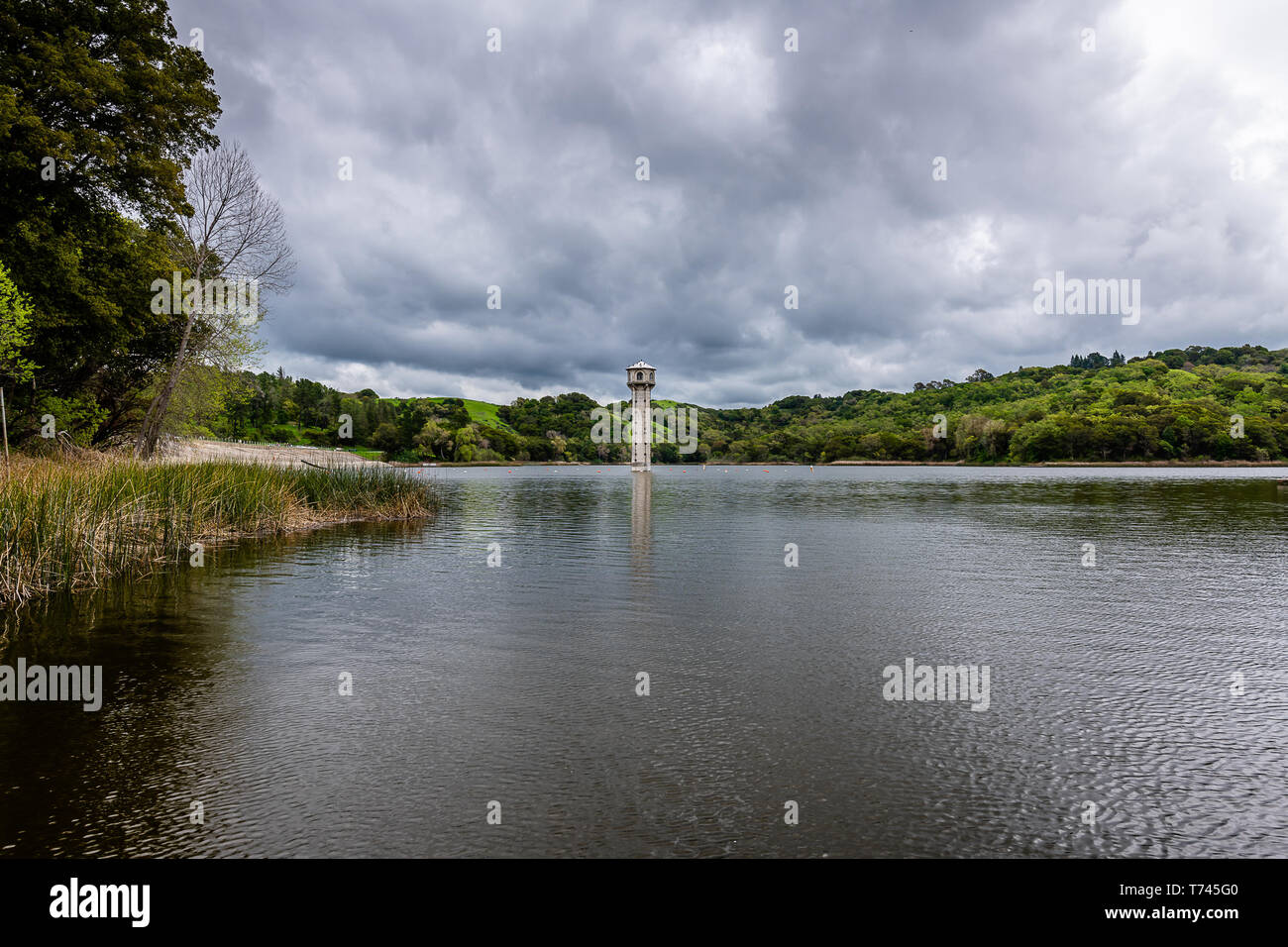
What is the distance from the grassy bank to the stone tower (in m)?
105

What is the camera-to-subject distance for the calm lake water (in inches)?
222

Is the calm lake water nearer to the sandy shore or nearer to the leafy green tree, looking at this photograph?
the leafy green tree

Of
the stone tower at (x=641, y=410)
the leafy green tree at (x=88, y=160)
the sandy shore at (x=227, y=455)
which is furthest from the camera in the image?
the stone tower at (x=641, y=410)

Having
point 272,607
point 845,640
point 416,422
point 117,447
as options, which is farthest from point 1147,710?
point 416,422

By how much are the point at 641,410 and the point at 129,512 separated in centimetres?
12380

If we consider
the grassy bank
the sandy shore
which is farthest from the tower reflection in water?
the sandy shore

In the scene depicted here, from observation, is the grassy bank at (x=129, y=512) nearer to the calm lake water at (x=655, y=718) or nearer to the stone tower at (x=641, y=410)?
the calm lake water at (x=655, y=718)

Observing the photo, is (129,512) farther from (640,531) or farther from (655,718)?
(640,531)

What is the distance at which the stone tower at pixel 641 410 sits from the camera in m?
138

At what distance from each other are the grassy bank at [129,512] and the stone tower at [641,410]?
105m

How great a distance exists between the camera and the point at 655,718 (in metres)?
8.21

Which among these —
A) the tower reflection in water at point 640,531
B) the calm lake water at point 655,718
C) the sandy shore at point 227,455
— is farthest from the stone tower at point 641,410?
the calm lake water at point 655,718
